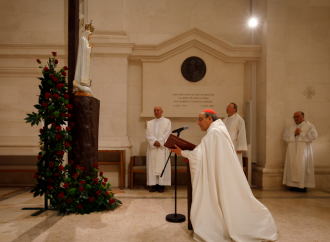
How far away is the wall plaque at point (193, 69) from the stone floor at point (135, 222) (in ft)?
10.8

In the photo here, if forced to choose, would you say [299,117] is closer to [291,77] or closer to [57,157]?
[291,77]

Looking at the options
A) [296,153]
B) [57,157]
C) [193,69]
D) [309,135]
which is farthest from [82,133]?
[309,135]

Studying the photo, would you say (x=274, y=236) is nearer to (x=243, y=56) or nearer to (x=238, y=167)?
(x=238, y=167)

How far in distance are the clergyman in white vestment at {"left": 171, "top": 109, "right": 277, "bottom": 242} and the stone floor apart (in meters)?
0.36

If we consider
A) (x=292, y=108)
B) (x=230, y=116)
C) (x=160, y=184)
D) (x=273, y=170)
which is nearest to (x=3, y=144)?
(x=160, y=184)

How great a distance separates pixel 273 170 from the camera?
20.7ft

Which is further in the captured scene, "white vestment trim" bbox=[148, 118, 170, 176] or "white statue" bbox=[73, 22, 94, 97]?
"white vestment trim" bbox=[148, 118, 170, 176]

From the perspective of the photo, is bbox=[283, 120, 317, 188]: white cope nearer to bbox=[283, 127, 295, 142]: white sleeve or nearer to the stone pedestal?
bbox=[283, 127, 295, 142]: white sleeve

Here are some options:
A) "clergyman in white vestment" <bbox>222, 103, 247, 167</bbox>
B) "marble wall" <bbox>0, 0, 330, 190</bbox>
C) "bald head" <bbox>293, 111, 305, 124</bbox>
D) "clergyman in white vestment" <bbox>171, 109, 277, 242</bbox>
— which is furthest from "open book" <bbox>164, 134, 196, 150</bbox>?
"bald head" <bbox>293, 111, 305, 124</bbox>

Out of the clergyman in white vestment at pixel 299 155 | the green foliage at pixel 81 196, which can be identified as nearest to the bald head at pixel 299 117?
the clergyman in white vestment at pixel 299 155

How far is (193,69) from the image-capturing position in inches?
273

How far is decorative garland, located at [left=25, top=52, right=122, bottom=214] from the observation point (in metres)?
3.98

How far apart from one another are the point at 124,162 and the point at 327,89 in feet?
18.7

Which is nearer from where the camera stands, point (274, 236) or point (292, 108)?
point (274, 236)
